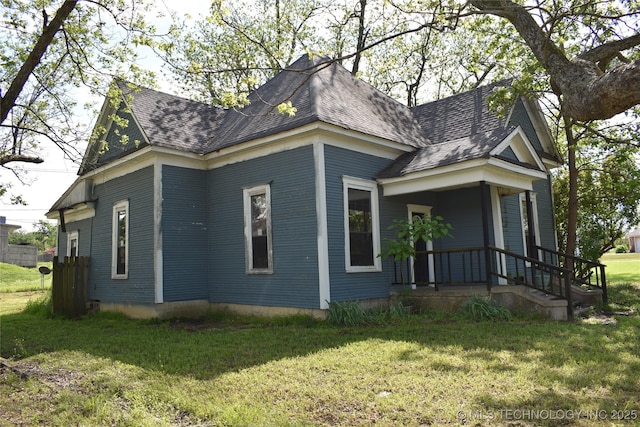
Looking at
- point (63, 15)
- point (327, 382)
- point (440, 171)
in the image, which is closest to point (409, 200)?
point (440, 171)

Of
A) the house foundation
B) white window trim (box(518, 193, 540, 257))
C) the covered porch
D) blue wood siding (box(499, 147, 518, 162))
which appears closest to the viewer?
the house foundation

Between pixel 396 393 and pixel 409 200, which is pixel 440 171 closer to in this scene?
pixel 409 200

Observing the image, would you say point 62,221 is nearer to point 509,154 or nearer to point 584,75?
point 509,154

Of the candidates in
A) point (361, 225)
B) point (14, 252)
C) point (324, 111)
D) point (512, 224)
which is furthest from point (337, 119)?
point (14, 252)

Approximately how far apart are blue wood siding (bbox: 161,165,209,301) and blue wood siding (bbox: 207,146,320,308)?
24 centimetres

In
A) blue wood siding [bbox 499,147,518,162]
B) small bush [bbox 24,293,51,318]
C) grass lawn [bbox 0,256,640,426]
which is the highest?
blue wood siding [bbox 499,147,518,162]

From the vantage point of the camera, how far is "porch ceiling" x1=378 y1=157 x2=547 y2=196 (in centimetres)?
1025

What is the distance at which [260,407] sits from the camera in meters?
4.59

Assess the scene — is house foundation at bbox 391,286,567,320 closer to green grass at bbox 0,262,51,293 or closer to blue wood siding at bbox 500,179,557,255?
blue wood siding at bbox 500,179,557,255

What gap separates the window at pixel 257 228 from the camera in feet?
36.9

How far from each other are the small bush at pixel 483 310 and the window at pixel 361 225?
224 centimetres

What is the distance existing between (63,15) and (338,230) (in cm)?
657

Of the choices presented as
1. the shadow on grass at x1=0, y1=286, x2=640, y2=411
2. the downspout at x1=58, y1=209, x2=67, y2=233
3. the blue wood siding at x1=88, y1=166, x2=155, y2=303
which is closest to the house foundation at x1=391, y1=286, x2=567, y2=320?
the shadow on grass at x1=0, y1=286, x2=640, y2=411

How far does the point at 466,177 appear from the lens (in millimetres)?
10391
